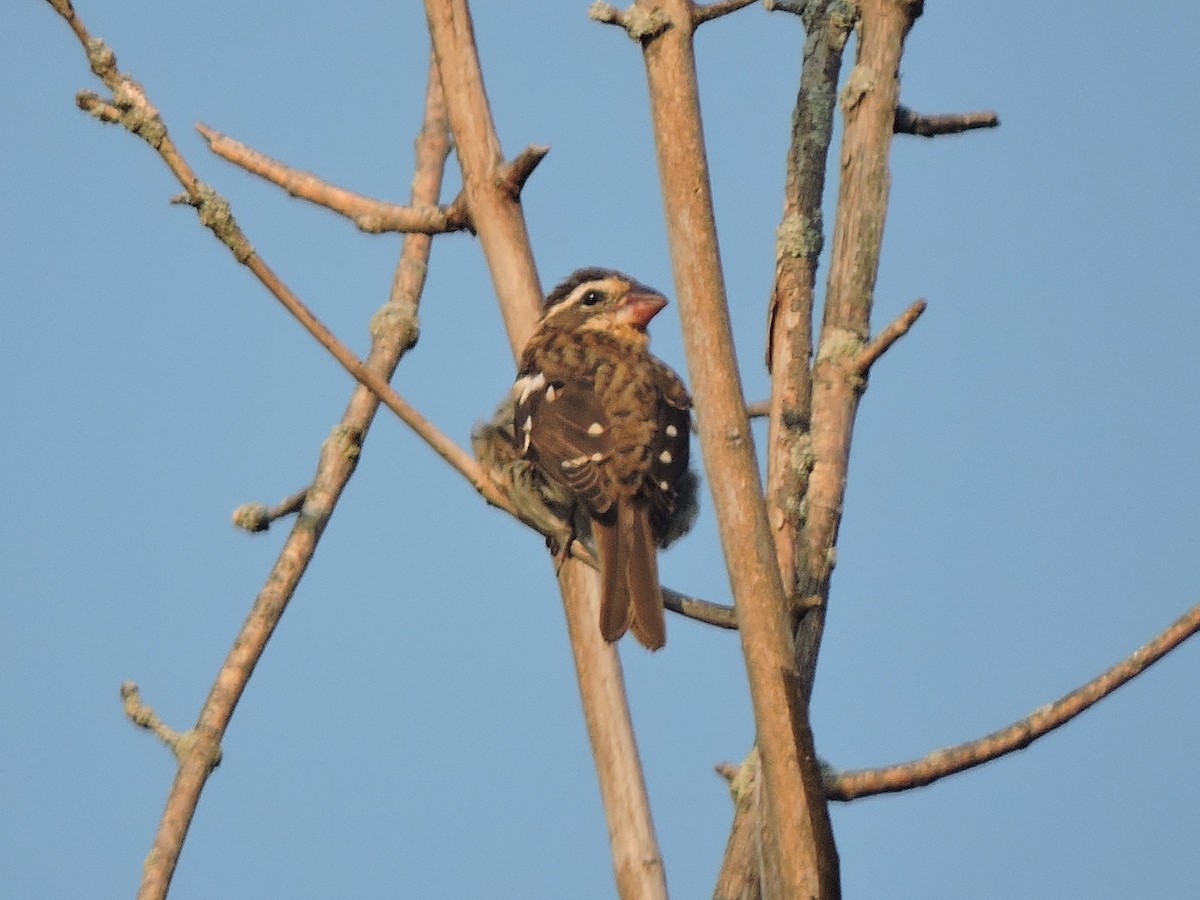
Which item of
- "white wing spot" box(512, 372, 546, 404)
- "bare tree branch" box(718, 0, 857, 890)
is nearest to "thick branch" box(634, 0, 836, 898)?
"bare tree branch" box(718, 0, 857, 890)

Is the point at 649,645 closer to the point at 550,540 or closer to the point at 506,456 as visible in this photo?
the point at 550,540

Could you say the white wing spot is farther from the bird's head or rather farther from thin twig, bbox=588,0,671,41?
thin twig, bbox=588,0,671,41

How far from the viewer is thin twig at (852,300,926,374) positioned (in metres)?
3.14

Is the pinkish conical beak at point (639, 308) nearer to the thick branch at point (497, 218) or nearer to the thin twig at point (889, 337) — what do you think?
the thick branch at point (497, 218)

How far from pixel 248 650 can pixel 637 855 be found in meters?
1.13

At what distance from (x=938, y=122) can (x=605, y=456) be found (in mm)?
1333

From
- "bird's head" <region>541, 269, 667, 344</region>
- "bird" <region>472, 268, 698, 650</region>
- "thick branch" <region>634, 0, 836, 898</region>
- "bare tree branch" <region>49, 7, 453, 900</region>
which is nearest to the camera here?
"thick branch" <region>634, 0, 836, 898</region>

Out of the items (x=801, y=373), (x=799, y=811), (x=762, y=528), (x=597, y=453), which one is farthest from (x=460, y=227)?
(x=799, y=811)

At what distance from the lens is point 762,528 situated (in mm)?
2523

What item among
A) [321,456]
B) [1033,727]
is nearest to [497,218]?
[321,456]

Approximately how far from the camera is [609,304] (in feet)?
18.2

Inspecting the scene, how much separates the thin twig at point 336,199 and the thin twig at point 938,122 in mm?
1082

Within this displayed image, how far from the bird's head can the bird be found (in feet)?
0.57

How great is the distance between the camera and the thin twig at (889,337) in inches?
Result: 124
